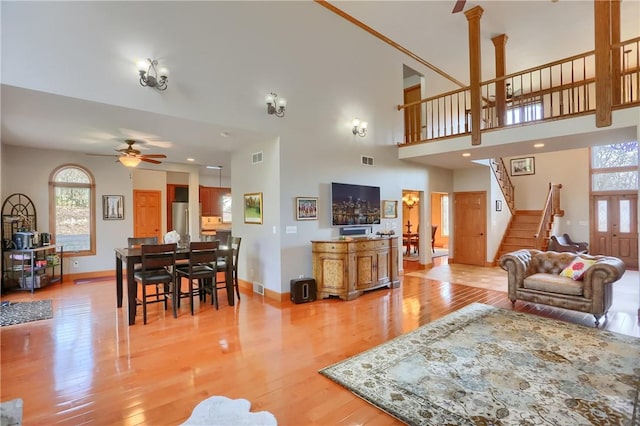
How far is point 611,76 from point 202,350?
21.7ft

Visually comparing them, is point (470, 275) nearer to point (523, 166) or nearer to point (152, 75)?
point (523, 166)

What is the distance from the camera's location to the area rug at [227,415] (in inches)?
86.1

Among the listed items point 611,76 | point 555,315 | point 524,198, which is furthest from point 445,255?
point 611,76

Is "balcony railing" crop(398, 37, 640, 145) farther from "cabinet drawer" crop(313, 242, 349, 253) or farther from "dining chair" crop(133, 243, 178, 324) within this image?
"dining chair" crop(133, 243, 178, 324)

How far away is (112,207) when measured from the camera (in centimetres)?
735

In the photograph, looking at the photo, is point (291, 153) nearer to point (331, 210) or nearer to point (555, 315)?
point (331, 210)

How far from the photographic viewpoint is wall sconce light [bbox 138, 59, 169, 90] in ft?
12.7

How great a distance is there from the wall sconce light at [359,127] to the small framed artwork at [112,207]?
5642mm

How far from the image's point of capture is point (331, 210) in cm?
597

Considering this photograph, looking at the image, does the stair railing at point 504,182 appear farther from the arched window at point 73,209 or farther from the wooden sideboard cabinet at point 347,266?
the arched window at point 73,209

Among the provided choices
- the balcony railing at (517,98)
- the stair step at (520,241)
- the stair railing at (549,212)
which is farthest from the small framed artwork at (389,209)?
the stair step at (520,241)

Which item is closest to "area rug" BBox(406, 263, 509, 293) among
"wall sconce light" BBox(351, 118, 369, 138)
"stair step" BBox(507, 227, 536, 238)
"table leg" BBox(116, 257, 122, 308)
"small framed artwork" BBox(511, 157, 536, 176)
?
"stair step" BBox(507, 227, 536, 238)

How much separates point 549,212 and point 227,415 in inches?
383

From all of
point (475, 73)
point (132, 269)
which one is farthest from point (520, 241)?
point (132, 269)
